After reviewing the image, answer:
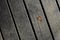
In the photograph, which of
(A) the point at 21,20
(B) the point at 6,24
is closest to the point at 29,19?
(A) the point at 21,20

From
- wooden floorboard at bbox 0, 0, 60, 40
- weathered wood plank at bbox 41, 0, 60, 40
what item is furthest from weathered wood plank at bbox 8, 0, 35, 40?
weathered wood plank at bbox 41, 0, 60, 40

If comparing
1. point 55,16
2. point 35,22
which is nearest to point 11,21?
point 35,22

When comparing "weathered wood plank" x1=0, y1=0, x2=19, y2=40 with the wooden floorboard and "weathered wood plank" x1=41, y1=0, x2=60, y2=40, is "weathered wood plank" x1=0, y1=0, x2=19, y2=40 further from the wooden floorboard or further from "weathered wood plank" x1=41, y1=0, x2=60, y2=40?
"weathered wood plank" x1=41, y1=0, x2=60, y2=40

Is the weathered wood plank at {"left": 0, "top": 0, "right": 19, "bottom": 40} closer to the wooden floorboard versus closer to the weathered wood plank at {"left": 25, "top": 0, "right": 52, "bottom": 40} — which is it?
the wooden floorboard

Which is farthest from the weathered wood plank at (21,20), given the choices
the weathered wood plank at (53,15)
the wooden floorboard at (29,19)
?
the weathered wood plank at (53,15)

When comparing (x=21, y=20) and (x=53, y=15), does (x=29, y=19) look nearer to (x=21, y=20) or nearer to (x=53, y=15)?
(x=21, y=20)
